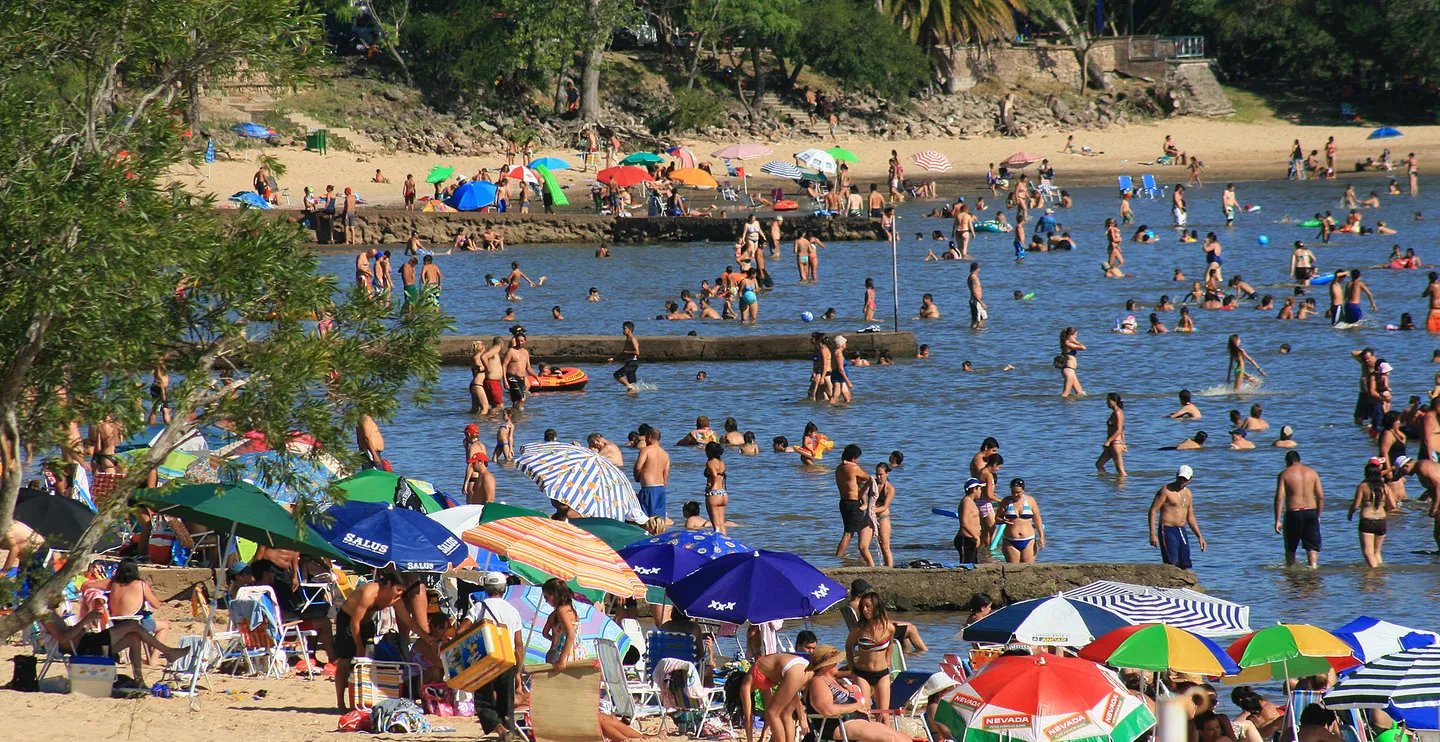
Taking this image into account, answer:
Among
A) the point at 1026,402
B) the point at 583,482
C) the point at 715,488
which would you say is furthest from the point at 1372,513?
the point at 1026,402

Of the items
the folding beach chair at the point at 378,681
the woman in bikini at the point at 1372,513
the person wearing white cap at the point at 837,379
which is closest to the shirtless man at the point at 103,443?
the folding beach chair at the point at 378,681

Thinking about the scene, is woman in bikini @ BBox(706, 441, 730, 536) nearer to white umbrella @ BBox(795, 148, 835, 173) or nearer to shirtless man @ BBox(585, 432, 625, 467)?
shirtless man @ BBox(585, 432, 625, 467)

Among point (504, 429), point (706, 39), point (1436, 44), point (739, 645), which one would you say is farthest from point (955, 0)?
point (739, 645)

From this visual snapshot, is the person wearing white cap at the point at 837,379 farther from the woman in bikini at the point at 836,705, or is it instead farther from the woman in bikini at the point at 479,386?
the woman in bikini at the point at 836,705

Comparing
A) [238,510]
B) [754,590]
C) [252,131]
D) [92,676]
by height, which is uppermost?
[252,131]

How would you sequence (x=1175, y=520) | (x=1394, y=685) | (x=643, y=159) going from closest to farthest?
(x=1394, y=685) < (x=1175, y=520) < (x=643, y=159)

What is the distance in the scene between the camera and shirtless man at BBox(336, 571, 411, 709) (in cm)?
1017

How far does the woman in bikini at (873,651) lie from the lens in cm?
945

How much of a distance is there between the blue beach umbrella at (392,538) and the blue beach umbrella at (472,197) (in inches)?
1301

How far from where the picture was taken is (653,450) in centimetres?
1591

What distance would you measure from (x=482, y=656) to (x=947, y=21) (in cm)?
6147

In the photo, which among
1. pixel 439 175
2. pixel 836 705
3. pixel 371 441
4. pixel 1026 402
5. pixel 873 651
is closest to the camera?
pixel 836 705

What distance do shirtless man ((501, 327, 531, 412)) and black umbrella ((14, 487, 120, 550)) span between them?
11798 millimetres

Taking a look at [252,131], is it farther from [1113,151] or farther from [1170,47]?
[1170,47]
